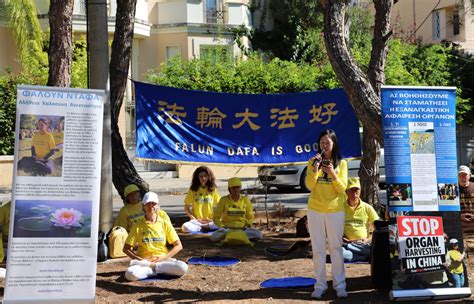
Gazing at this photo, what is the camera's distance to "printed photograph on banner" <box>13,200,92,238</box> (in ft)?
21.3

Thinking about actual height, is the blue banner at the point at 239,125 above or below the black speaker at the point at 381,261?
above

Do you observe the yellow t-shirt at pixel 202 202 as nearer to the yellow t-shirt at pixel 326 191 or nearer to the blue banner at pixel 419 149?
the yellow t-shirt at pixel 326 191

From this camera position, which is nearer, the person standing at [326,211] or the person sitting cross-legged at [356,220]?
the person standing at [326,211]

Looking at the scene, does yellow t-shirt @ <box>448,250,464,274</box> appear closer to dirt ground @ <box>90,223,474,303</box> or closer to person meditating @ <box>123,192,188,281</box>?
dirt ground @ <box>90,223,474,303</box>

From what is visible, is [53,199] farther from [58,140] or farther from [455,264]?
[455,264]

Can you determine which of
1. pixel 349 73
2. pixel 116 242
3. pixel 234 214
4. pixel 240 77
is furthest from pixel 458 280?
pixel 240 77

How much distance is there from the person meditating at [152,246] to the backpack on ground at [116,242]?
3.15 feet

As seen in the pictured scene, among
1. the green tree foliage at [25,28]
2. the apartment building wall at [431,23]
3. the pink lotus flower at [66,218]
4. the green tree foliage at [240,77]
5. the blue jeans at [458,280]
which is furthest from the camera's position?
the apartment building wall at [431,23]

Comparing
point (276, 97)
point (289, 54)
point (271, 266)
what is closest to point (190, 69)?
point (289, 54)

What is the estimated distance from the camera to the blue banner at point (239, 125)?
12461mm

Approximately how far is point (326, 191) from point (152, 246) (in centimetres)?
236

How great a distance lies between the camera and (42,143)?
6574 millimetres

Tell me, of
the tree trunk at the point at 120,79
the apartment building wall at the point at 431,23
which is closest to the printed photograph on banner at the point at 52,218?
the tree trunk at the point at 120,79

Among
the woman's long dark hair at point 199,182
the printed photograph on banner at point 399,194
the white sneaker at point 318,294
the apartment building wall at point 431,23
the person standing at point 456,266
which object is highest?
the apartment building wall at point 431,23
